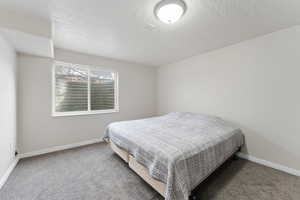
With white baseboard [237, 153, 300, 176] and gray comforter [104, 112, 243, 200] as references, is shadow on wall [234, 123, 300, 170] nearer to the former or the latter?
white baseboard [237, 153, 300, 176]

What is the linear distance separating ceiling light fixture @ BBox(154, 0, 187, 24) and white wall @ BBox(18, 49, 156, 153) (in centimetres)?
235

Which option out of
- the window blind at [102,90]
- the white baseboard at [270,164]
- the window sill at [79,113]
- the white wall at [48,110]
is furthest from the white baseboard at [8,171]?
the white baseboard at [270,164]

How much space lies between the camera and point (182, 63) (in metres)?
3.61

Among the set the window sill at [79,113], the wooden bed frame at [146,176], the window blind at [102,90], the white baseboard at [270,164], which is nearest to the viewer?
the wooden bed frame at [146,176]

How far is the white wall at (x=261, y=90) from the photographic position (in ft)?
6.38

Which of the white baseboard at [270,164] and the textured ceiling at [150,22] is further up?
the textured ceiling at [150,22]

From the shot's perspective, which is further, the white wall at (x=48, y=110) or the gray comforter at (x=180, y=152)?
the white wall at (x=48, y=110)

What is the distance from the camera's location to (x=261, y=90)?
221cm

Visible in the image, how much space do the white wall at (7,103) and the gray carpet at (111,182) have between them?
0.33 metres

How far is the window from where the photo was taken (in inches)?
115

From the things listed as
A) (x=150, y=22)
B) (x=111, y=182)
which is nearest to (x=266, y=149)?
(x=111, y=182)

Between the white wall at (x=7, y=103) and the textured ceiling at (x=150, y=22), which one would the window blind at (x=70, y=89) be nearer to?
the textured ceiling at (x=150, y=22)

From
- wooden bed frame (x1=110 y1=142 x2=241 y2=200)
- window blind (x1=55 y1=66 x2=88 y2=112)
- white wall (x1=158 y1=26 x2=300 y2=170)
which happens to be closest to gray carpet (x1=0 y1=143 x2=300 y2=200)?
wooden bed frame (x1=110 y1=142 x2=241 y2=200)

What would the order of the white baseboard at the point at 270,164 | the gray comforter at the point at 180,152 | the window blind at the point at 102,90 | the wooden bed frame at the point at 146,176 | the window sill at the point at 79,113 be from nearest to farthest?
the gray comforter at the point at 180,152 → the wooden bed frame at the point at 146,176 → the white baseboard at the point at 270,164 → the window sill at the point at 79,113 → the window blind at the point at 102,90
